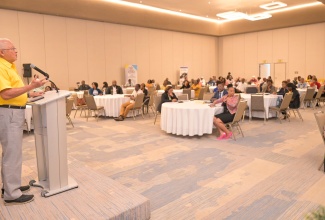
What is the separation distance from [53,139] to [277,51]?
18225mm

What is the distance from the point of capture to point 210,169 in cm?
457

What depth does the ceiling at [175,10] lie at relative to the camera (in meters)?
12.8

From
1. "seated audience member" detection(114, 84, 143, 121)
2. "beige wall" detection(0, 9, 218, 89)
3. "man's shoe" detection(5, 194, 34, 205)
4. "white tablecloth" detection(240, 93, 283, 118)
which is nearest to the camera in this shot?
"man's shoe" detection(5, 194, 34, 205)

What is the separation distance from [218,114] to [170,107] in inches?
48.4

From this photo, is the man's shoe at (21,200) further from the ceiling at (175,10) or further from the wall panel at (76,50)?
the wall panel at (76,50)

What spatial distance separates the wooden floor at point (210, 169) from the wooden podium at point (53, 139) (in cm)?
19

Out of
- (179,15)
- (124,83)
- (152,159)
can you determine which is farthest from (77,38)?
(152,159)

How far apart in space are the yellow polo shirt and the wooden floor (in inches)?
42.6

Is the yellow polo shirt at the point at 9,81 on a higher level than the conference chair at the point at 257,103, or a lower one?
higher

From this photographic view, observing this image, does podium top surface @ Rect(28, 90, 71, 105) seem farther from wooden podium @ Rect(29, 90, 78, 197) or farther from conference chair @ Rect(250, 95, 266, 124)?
conference chair @ Rect(250, 95, 266, 124)

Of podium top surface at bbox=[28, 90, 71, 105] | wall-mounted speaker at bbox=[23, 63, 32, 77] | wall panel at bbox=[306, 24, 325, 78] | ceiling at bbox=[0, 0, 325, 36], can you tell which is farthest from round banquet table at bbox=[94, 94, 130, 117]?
wall panel at bbox=[306, 24, 325, 78]

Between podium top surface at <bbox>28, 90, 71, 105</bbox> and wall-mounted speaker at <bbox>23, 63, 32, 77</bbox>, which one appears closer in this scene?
podium top surface at <bbox>28, 90, 71, 105</bbox>

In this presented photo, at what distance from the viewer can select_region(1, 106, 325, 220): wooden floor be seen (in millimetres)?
3260

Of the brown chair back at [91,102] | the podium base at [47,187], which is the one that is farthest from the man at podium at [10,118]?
the brown chair back at [91,102]
